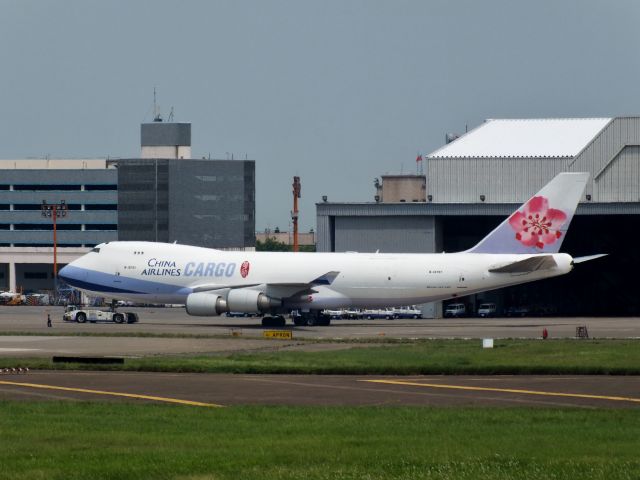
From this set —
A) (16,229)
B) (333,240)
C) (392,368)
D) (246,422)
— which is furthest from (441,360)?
(16,229)

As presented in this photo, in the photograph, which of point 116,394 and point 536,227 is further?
point 536,227

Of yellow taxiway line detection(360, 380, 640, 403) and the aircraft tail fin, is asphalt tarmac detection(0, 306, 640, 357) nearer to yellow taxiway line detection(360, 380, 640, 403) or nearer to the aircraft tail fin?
the aircraft tail fin

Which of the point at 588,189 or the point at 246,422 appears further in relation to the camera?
the point at 588,189

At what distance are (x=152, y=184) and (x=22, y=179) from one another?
65.8 feet

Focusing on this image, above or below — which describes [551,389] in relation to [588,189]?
below

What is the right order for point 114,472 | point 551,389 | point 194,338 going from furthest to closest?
point 194,338, point 551,389, point 114,472

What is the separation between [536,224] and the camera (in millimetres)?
79250

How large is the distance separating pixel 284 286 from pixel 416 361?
3345 cm

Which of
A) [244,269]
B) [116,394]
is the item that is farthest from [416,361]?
[244,269]

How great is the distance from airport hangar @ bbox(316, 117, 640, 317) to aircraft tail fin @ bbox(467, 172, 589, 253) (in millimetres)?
15494

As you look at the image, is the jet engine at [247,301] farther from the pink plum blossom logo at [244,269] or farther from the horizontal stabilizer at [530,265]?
the horizontal stabilizer at [530,265]

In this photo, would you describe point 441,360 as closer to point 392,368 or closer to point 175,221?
point 392,368

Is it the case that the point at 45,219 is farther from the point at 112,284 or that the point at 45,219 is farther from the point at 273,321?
the point at 273,321

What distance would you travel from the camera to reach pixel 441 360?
143 feet
